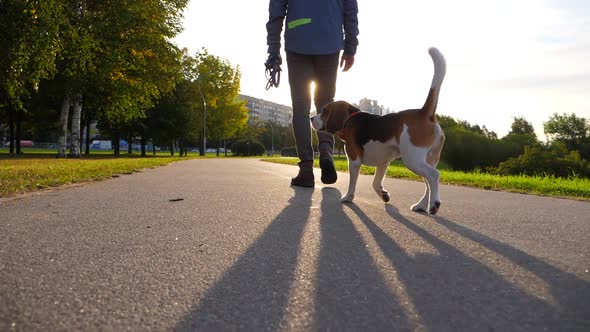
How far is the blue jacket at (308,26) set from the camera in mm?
5156

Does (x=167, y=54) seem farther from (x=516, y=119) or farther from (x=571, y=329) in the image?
(x=516, y=119)

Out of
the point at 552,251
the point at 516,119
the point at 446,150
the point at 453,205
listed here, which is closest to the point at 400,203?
the point at 453,205

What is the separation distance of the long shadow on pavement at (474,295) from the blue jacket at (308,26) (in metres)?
3.59

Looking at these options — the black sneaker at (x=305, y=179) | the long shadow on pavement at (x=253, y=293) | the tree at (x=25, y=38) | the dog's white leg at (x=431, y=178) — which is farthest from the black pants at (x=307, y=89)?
the tree at (x=25, y=38)

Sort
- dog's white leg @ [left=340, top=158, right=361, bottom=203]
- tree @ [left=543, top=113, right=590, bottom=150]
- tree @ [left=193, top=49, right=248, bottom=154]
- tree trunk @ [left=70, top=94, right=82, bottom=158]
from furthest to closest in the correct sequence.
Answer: tree @ [left=543, top=113, right=590, bottom=150] < tree @ [left=193, top=49, right=248, bottom=154] < tree trunk @ [left=70, top=94, right=82, bottom=158] < dog's white leg @ [left=340, top=158, right=361, bottom=203]

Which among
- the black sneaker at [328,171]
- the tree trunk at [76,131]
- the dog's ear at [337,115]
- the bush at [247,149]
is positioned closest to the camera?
the dog's ear at [337,115]

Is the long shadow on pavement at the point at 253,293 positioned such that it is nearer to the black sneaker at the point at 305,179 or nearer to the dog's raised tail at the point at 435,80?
the dog's raised tail at the point at 435,80

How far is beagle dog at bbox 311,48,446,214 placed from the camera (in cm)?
341

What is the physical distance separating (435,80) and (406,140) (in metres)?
0.56

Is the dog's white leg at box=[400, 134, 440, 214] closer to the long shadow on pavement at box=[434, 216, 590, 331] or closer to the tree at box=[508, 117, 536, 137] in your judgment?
the long shadow on pavement at box=[434, 216, 590, 331]

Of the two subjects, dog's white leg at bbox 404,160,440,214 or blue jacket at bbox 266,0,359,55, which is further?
blue jacket at bbox 266,0,359,55

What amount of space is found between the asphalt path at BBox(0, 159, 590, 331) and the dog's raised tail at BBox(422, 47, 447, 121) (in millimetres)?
872

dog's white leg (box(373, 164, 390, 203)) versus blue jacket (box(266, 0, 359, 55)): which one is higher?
blue jacket (box(266, 0, 359, 55))

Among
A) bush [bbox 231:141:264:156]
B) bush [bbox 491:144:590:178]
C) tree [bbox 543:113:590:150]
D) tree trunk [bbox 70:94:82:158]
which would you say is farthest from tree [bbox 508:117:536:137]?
tree trunk [bbox 70:94:82:158]
